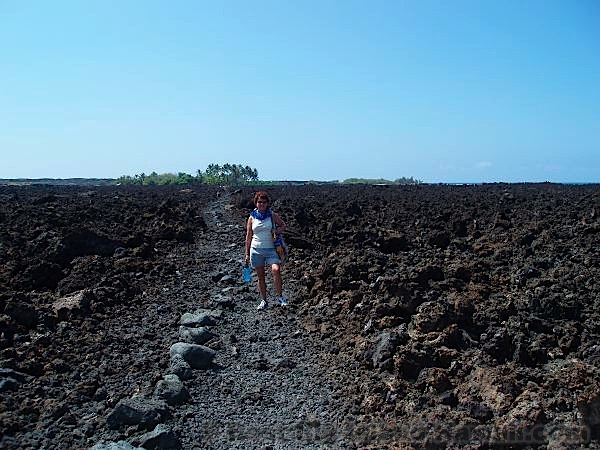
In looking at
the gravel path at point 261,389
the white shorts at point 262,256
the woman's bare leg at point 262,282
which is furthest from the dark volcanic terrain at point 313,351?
the white shorts at point 262,256

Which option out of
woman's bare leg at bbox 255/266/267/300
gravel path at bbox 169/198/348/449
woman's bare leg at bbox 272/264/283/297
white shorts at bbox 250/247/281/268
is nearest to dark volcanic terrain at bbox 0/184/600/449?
gravel path at bbox 169/198/348/449

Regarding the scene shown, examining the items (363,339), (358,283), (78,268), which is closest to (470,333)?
(363,339)

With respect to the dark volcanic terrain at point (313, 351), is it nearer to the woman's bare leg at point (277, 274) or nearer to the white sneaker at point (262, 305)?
the white sneaker at point (262, 305)

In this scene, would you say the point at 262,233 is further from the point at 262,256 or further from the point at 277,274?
the point at 277,274

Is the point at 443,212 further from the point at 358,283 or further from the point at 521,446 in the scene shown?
the point at 521,446

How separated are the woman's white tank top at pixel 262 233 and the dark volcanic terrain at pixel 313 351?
1.05m

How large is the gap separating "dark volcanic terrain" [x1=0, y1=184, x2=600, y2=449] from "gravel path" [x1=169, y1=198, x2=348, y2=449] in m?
0.02

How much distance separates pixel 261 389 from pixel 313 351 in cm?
135

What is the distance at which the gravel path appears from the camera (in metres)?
5.04

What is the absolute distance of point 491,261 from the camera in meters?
10.2

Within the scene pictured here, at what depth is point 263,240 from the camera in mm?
8961

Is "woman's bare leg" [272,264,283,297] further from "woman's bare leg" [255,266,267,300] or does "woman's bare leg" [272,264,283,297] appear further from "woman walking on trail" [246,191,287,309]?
"woman's bare leg" [255,266,267,300]

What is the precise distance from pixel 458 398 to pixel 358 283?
441cm

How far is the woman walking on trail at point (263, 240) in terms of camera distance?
8859mm
